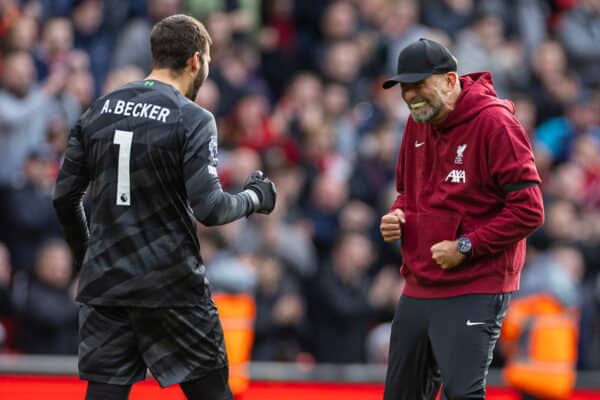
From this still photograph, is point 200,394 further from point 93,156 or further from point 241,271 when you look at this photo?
point 241,271

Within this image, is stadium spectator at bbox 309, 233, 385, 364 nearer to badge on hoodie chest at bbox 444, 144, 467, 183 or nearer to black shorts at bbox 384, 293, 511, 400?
black shorts at bbox 384, 293, 511, 400

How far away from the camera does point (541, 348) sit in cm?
898

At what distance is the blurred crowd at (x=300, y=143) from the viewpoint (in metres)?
10.2

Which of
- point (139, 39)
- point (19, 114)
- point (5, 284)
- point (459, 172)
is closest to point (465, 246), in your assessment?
point (459, 172)

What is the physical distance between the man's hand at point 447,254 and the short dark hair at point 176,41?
1.45 meters

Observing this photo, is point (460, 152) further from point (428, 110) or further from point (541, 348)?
point (541, 348)

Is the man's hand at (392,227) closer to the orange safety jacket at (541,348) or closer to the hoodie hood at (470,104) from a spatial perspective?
the hoodie hood at (470,104)

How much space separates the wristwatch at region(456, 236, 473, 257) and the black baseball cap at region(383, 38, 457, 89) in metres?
0.78

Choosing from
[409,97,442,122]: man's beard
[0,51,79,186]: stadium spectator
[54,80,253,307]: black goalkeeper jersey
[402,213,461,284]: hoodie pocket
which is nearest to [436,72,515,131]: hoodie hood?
[409,97,442,122]: man's beard

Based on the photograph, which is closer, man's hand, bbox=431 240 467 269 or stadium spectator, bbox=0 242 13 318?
man's hand, bbox=431 240 467 269

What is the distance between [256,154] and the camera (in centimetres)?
1140

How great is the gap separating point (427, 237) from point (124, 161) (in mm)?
1522

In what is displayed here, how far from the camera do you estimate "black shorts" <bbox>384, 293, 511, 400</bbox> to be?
18.3 ft

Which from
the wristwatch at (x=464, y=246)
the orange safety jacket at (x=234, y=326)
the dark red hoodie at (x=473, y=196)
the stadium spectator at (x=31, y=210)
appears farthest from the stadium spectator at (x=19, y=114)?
the wristwatch at (x=464, y=246)
